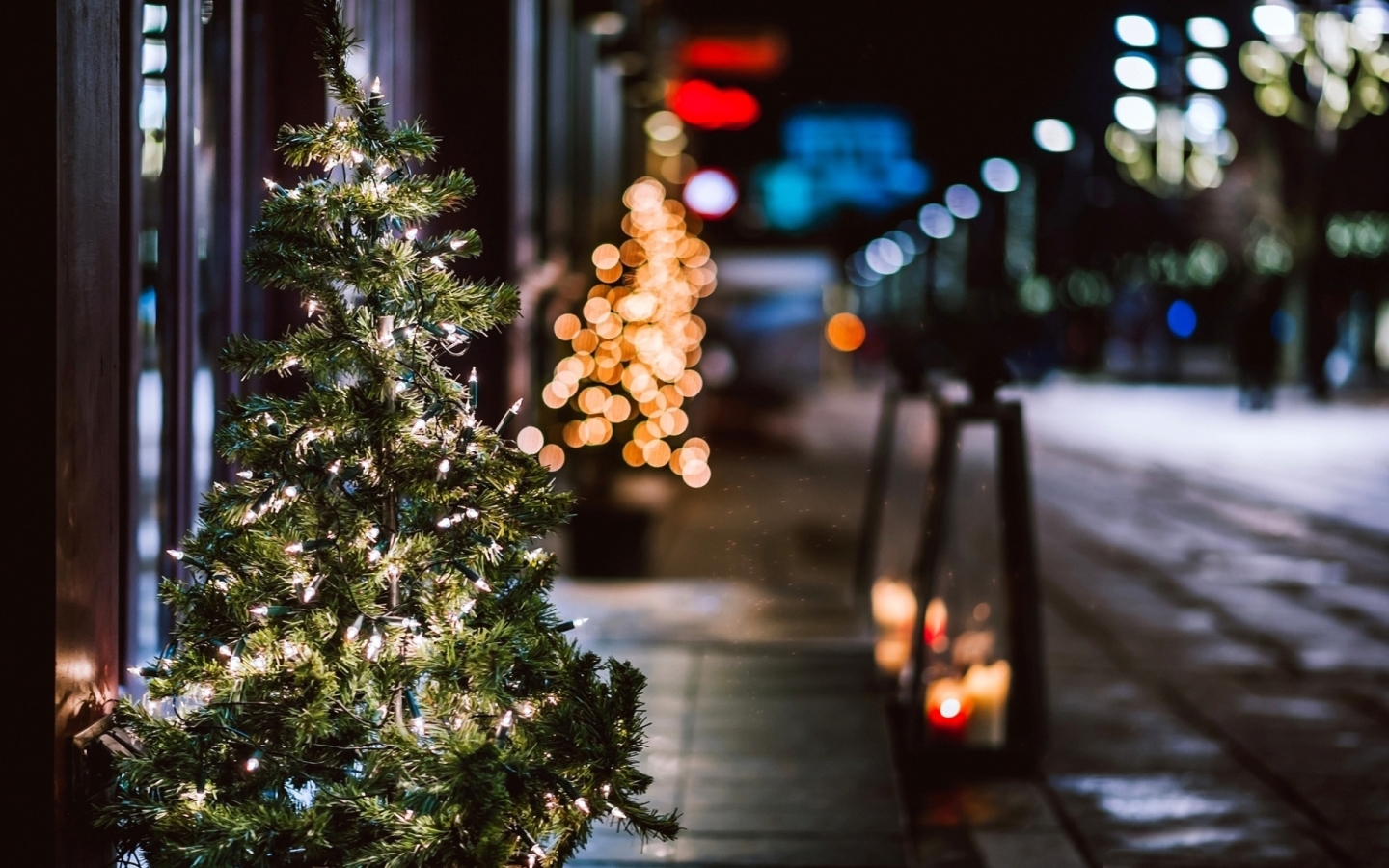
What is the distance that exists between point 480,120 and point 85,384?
5.13 meters

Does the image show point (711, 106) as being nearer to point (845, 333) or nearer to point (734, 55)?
point (734, 55)

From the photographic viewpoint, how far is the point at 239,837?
8.39ft

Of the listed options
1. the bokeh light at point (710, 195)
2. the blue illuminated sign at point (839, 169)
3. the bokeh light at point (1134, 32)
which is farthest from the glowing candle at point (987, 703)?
the blue illuminated sign at point (839, 169)

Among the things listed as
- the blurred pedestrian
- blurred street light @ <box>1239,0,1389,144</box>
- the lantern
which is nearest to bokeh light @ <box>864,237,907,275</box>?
blurred street light @ <box>1239,0,1389,144</box>

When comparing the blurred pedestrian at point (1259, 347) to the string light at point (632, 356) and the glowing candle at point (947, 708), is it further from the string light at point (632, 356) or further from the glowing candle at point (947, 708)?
the glowing candle at point (947, 708)

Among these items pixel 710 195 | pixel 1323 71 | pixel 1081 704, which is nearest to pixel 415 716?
pixel 1081 704

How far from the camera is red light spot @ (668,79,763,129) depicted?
29344mm

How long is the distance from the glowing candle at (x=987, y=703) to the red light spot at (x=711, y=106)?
77.6 ft

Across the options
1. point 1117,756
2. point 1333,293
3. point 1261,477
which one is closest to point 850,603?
A: point 1117,756

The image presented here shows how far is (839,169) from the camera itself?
45.5m

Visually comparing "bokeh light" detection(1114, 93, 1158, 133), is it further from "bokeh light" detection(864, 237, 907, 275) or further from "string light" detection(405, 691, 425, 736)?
"bokeh light" detection(864, 237, 907, 275)

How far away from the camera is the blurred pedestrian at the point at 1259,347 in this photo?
24.7 meters

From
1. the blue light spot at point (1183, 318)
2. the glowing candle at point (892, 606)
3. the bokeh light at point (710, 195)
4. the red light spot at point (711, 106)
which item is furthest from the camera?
the blue light spot at point (1183, 318)

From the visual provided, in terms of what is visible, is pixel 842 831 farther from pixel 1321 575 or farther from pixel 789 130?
pixel 789 130
